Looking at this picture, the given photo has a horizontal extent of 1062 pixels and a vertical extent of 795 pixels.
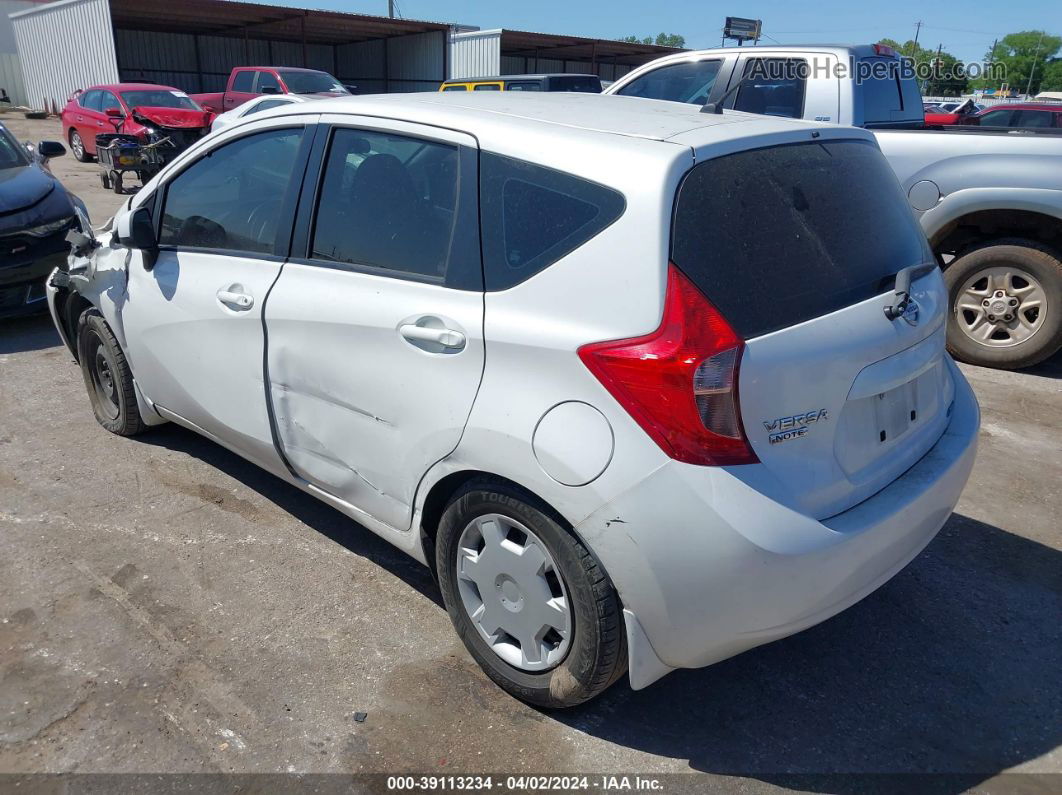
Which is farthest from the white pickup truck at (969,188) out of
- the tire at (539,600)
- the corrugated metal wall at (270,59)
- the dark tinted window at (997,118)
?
the corrugated metal wall at (270,59)

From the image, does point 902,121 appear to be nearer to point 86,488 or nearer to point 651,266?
point 651,266

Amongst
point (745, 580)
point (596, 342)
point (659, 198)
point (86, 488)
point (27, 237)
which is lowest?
point (86, 488)

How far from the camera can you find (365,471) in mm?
2910

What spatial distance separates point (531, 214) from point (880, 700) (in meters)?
1.93

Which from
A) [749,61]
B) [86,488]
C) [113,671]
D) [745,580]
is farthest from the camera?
[749,61]

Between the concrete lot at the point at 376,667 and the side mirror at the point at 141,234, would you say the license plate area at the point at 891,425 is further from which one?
the side mirror at the point at 141,234

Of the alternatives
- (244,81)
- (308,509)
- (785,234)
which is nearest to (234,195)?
(308,509)

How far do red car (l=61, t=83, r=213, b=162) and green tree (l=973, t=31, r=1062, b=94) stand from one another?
104m

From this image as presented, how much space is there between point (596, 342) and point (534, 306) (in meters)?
0.25

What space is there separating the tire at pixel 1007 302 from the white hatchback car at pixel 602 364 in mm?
3206

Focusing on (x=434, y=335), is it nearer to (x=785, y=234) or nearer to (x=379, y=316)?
(x=379, y=316)

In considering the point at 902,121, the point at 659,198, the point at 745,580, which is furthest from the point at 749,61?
the point at 745,580

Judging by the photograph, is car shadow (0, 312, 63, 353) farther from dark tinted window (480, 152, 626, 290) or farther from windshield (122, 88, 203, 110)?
windshield (122, 88, 203, 110)

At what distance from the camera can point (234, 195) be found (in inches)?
138
